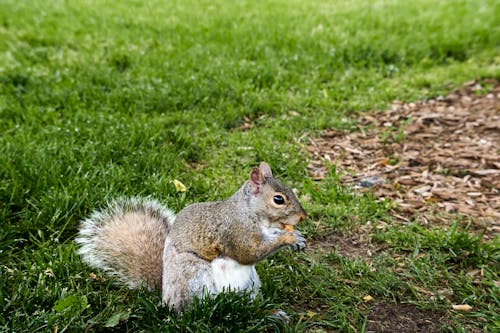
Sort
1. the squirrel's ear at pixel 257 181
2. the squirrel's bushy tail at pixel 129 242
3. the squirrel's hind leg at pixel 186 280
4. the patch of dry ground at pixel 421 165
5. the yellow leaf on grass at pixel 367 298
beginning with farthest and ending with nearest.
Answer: the patch of dry ground at pixel 421 165 < the yellow leaf on grass at pixel 367 298 < the squirrel's bushy tail at pixel 129 242 < the squirrel's ear at pixel 257 181 < the squirrel's hind leg at pixel 186 280

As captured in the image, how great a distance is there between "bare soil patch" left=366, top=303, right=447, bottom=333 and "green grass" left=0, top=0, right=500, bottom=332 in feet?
0.17

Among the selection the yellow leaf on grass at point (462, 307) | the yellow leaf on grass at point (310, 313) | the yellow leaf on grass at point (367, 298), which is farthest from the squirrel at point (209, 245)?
the yellow leaf on grass at point (462, 307)

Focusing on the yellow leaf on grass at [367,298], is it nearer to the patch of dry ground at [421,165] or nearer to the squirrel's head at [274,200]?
the patch of dry ground at [421,165]

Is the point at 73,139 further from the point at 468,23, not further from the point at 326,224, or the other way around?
the point at 468,23

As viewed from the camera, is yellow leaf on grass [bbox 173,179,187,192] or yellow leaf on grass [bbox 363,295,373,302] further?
yellow leaf on grass [bbox 173,179,187,192]

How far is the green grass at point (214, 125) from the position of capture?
2.39m

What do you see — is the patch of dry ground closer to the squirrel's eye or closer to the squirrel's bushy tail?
the squirrel's eye

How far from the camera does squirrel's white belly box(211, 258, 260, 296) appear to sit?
2209 millimetres

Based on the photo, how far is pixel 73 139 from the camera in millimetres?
3580

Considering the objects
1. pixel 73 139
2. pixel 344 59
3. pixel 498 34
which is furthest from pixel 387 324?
pixel 498 34

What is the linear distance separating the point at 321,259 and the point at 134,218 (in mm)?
930

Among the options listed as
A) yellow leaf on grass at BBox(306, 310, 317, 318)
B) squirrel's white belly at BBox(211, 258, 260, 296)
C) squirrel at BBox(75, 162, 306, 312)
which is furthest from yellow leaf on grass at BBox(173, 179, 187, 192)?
yellow leaf on grass at BBox(306, 310, 317, 318)

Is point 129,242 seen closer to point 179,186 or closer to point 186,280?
point 186,280

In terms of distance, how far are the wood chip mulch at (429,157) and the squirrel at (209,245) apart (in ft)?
3.78
